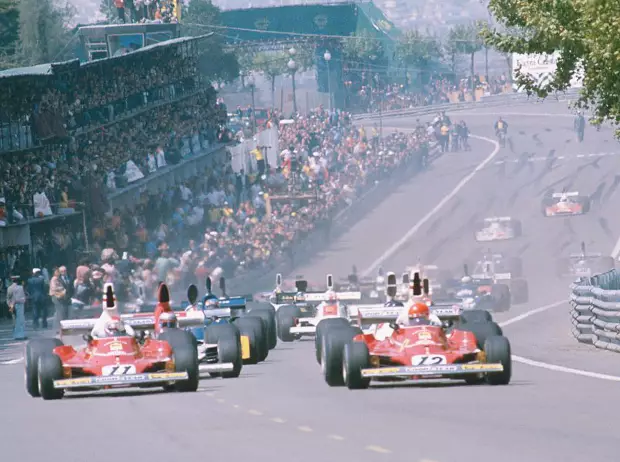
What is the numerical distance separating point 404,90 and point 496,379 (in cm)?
11964

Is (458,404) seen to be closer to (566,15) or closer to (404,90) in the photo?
(566,15)

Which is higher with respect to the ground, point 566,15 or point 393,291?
point 566,15

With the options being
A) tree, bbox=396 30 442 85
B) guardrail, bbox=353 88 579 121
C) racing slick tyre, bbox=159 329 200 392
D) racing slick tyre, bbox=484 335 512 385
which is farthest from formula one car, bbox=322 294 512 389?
tree, bbox=396 30 442 85

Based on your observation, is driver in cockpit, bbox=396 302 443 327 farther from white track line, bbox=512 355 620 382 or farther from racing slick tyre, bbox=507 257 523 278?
racing slick tyre, bbox=507 257 523 278

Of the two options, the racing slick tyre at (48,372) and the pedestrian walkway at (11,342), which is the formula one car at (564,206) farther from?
the racing slick tyre at (48,372)

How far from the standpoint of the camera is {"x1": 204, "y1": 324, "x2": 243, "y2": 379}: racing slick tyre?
22625 millimetres

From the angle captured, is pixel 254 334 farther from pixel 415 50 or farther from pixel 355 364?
pixel 415 50

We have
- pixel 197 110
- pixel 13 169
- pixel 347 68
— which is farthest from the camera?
pixel 347 68

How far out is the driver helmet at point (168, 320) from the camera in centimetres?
2208

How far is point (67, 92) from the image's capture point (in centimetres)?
4875

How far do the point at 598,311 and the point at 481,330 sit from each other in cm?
661

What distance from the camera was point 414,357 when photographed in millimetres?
19828

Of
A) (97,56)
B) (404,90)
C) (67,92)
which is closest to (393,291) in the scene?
(67,92)

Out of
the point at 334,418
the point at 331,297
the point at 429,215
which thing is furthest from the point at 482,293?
the point at 429,215
